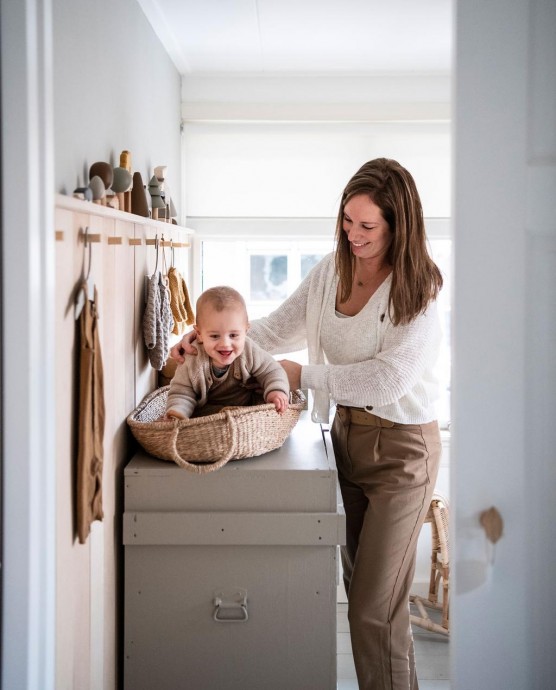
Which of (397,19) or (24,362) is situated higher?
(397,19)

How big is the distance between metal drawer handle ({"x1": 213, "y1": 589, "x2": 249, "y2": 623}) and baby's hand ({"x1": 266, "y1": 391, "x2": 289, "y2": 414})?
17.3 inches

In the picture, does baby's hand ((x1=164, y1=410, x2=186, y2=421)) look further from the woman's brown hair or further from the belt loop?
the woman's brown hair

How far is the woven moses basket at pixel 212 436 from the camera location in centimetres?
176

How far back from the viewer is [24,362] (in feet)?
4.04

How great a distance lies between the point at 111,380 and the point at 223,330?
294 mm

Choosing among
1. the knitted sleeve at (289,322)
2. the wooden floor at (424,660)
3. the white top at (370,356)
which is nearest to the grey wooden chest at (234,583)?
the white top at (370,356)

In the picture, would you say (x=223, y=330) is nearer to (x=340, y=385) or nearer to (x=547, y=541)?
(x=340, y=385)

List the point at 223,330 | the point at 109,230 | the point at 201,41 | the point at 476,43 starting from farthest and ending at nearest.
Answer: the point at 201,41 → the point at 223,330 → the point at 109,230 → the point at 476,43

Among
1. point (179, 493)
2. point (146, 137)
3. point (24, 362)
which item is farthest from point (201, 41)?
point (24, 362)

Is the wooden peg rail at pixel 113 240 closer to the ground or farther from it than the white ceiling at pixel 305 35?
closer to the ground

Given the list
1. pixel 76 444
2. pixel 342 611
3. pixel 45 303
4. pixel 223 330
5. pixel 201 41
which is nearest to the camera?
pixel 45 303

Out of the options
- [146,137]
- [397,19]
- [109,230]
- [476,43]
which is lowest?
[109,230]

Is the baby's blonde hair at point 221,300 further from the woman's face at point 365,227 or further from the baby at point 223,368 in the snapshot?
the woman's face at point 365,227

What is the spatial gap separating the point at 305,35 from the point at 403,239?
127 cm
